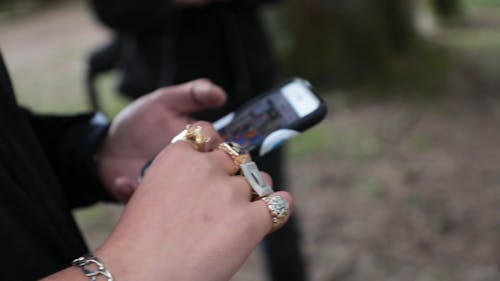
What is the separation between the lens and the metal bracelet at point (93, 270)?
676 mm

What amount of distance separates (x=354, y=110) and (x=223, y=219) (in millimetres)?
3060

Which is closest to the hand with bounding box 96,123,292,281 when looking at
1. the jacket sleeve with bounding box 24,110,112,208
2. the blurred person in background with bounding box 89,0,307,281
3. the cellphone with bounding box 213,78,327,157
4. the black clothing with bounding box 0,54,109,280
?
the black clothing with bounding box 0,54,109,280

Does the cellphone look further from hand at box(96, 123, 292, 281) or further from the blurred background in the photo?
the blurred background

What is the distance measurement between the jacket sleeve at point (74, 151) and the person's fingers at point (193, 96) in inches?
5.4

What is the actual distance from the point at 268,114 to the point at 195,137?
0.31 m

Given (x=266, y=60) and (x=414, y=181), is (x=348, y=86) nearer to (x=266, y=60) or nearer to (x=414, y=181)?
(x=414, y=181)

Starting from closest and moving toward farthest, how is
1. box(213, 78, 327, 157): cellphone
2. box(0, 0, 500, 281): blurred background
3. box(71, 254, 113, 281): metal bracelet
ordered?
box(71, 254, 113, 281): metal bracelet < box(213, 78, 327, 157): cellphone < box(0, 0, 500, 281): blurred background

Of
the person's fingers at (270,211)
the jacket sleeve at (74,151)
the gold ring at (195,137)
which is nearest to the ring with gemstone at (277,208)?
the person's fingers at (270,211)

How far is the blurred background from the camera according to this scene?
246 cm

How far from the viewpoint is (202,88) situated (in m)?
1.09

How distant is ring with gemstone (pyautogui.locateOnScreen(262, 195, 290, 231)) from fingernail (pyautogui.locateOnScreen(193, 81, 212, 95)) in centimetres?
35

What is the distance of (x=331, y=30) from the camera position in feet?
13.0

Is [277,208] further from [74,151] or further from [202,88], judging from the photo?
[74,151]

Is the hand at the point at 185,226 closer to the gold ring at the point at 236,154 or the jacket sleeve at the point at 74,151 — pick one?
the gold ring at the point at 236,154
